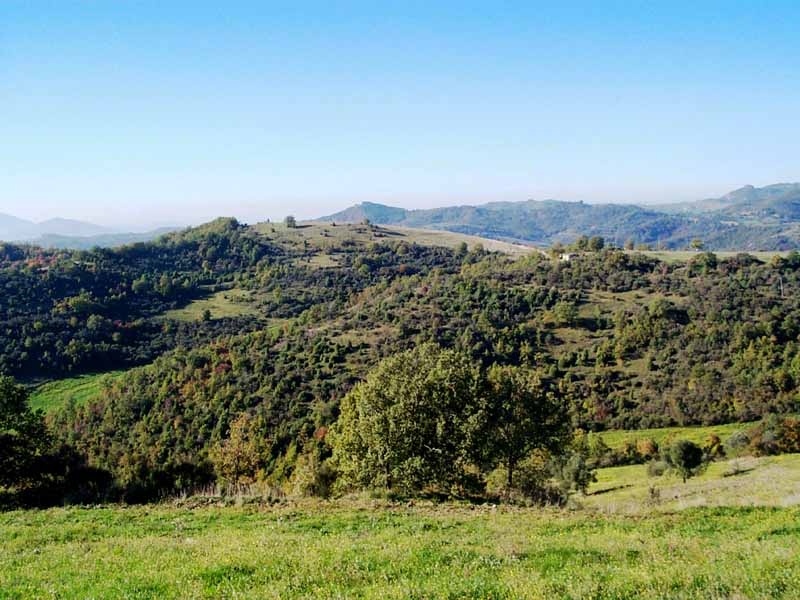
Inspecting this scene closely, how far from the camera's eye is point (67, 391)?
10088cm

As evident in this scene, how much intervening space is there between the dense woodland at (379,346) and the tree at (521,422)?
1407 cm

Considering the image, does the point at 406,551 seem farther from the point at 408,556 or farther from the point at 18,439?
the point at 18,439

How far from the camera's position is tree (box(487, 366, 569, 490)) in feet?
87.6

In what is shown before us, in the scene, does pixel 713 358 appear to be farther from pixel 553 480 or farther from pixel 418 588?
pixel 418 588

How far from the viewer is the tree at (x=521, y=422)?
2670 centimetres

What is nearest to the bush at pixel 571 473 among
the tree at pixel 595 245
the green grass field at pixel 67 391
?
the green grass field at pixel 67 391

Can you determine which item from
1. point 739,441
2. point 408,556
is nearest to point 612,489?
point 739,441

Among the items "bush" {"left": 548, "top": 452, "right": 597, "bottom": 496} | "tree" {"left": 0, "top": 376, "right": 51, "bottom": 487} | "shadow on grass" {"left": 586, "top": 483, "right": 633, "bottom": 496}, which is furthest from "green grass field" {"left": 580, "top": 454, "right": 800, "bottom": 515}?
"tree" {"left": 0, "top": 376, "right": 51, "bottom": 487}

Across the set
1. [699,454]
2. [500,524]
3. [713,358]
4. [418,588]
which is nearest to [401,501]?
[500,524]

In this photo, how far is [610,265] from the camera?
130 meters

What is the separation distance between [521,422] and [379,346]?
232ft

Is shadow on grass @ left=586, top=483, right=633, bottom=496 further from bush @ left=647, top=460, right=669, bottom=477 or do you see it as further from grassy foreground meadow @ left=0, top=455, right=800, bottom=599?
grassy foreground meadow @ left=0, top=455, right=800, bottom=599

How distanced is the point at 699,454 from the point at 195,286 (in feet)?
563

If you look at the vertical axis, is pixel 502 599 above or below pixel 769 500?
above
